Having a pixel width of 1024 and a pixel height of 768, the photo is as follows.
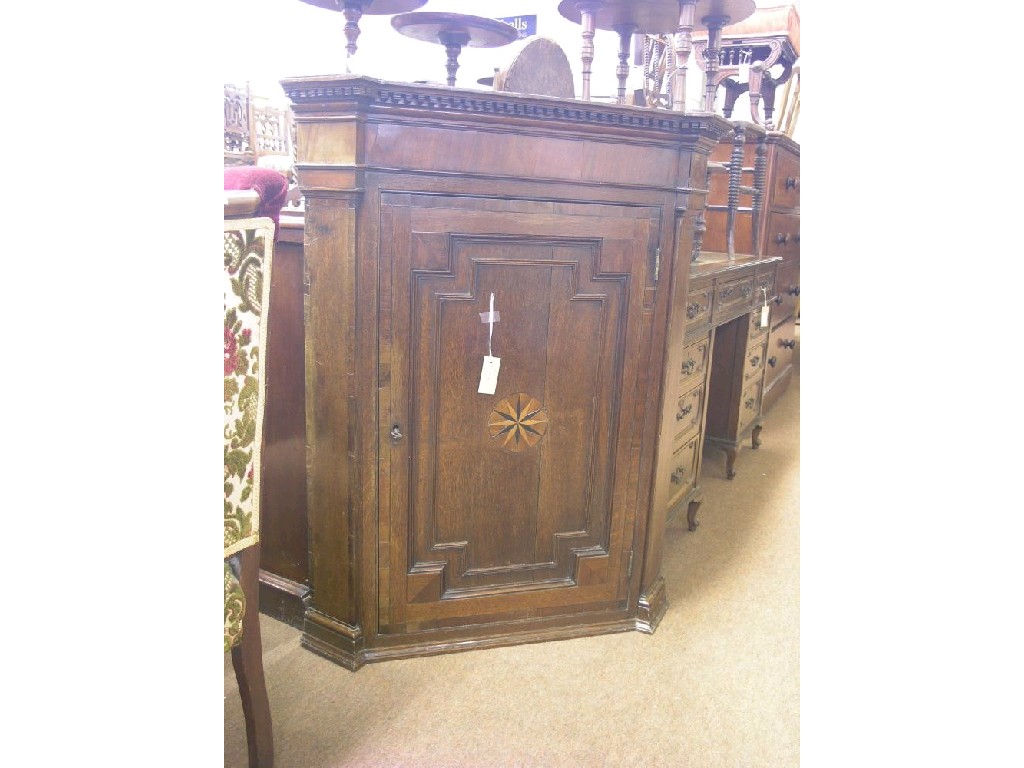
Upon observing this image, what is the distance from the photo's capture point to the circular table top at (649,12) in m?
2.27

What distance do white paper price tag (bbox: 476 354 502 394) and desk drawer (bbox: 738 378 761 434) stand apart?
1.80 m

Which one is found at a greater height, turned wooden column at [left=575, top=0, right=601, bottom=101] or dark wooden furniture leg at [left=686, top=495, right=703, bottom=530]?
turned wooden column at [left=575, top=0, right=601, bottom=101]

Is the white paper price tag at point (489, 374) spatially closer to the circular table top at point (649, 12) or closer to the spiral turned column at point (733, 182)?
the circular table top at point (649, 12)

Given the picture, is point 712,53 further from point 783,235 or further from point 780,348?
point 780,348

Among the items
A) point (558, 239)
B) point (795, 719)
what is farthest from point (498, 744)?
point (558, 239)

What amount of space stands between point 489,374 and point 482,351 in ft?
0.19

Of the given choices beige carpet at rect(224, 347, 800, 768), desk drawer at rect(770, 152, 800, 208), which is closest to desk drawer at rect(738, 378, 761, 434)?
desk drawer at rect(770, 152, 800, 208)

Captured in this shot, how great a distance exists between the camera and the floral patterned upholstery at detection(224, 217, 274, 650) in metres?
1.25

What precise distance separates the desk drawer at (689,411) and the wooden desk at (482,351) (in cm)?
45

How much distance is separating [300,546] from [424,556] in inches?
13.9

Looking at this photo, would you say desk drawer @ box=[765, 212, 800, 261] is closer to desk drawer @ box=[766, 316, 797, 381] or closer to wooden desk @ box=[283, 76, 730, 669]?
desk drawer @ box=[766, 316, 797, 381]

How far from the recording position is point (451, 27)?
2.25 meters

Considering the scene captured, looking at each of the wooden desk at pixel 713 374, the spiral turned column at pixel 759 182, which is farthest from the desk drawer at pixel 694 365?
the spiral turned column at pixel 759 182

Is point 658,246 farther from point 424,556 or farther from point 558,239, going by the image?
point 424,556
